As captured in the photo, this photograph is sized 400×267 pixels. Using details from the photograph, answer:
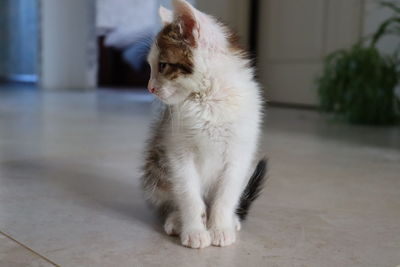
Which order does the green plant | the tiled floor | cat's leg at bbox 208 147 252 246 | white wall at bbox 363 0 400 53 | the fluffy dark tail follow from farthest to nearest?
1. white wall at bbox 363 0 400 53
2. the green plant
3. the fluffy dark tail
4. cat's leg at bbox 208 147 252 246
5. the tiled floor

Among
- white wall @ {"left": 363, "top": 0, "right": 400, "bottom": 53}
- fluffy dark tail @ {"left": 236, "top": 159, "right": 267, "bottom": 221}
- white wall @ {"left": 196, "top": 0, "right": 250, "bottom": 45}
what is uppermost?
white wall @ {"left": 196, "top": 0, "right": 250, "bottom": 45}

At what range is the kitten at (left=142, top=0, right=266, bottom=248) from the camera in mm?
946

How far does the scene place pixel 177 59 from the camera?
3.11ft

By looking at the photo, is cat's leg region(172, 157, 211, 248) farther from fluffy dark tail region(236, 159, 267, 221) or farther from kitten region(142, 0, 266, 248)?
fluffy dark tail region(236, 159, 267, 221)

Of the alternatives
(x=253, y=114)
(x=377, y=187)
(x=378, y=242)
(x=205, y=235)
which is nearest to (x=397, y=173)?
(x=377, y=187)

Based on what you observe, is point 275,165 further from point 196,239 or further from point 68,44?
point 68,44

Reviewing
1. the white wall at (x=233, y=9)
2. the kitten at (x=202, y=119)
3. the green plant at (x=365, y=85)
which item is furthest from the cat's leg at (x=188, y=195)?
the white wall at (x=233, y=9)

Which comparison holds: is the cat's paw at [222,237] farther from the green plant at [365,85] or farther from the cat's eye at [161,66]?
the green plant at [365,85]

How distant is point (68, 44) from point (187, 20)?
6497 mm

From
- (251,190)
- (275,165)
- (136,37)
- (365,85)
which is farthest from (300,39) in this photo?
(251,190)

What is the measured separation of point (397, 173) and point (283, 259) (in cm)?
101

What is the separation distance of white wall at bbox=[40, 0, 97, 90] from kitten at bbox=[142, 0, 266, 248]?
6.28 metres

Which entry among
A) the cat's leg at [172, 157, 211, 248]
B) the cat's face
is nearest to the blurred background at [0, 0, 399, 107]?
the cat's face

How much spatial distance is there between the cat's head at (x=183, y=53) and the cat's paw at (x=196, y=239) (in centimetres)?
27
